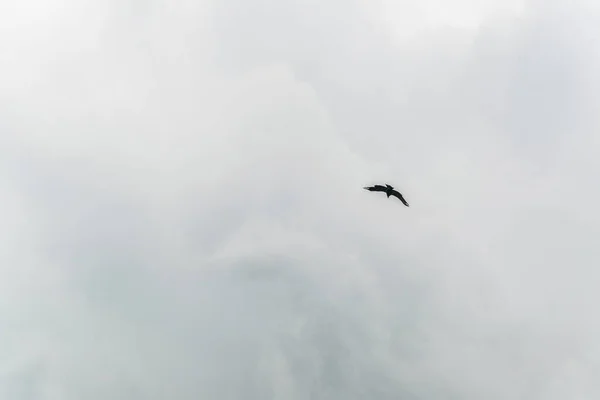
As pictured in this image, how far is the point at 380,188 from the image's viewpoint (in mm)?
129125
